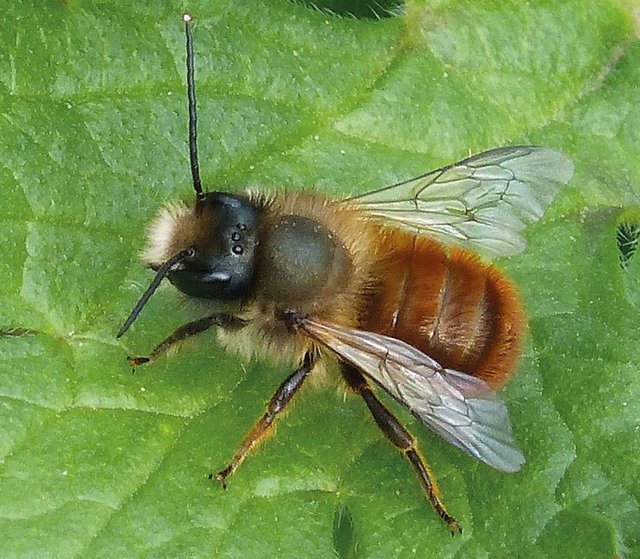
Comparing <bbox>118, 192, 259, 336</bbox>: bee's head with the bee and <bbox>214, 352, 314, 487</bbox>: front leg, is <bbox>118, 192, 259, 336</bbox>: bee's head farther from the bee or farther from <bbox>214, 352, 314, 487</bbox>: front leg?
<bbox>214, 352, 314, 487</bbox>: front leg

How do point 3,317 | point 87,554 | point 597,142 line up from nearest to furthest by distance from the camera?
1. point 87,554
2. point 3,317
3. point 597,142

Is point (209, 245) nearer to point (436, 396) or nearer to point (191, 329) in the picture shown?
point (191, 329)

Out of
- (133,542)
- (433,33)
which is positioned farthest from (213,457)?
(433,33)

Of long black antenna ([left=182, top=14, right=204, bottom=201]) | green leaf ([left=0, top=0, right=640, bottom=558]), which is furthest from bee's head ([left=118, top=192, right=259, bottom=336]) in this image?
green leaf ([left=0, top=0, right=640, bottom=558])

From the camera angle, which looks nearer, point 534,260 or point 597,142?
point 534,260

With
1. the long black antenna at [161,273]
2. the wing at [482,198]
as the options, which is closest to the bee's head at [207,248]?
the long black antenna at [161,273]

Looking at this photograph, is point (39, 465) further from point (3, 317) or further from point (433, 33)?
point (433, 33)
